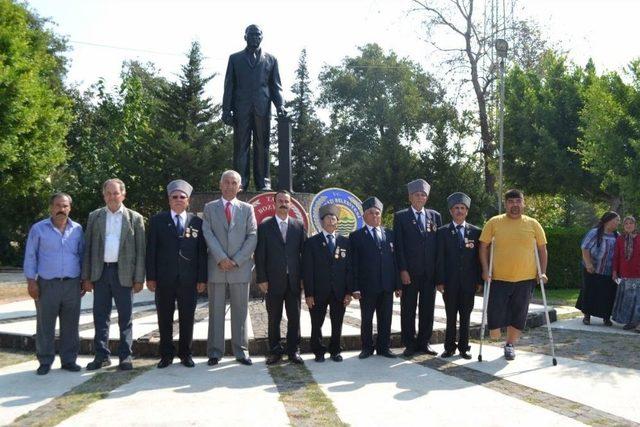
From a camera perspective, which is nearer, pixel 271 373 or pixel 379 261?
pixel 271 373

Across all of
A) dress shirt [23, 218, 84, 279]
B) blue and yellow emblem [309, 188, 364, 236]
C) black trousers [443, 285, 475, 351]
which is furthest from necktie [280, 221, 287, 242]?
blue and yellow emblem [309, 188, 364, 236]

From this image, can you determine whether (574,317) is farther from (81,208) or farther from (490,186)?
(81,208)

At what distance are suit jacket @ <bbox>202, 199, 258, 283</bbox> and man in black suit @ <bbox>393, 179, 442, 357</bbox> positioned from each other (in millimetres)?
1591

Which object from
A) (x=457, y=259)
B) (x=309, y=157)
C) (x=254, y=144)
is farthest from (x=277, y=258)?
(x=309, y=157)

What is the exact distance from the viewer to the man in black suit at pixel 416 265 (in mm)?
6910

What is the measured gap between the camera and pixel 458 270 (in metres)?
6.86

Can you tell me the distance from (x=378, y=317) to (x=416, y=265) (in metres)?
0.69

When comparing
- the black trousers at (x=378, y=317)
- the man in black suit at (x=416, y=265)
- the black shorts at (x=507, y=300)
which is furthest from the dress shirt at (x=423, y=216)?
the black shorts at (x=507, y=300)

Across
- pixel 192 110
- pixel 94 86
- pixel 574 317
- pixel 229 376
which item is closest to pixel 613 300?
pixel 574 317

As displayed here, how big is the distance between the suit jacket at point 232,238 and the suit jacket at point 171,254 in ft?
0.47

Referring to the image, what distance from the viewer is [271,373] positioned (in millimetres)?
5992

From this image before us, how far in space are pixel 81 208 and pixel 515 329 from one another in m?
27.2

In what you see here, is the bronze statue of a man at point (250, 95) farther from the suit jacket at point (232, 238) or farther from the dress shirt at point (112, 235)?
the dress shirt at point (112, 235)

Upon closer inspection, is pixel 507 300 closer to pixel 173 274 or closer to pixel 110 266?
pixel 173 274
